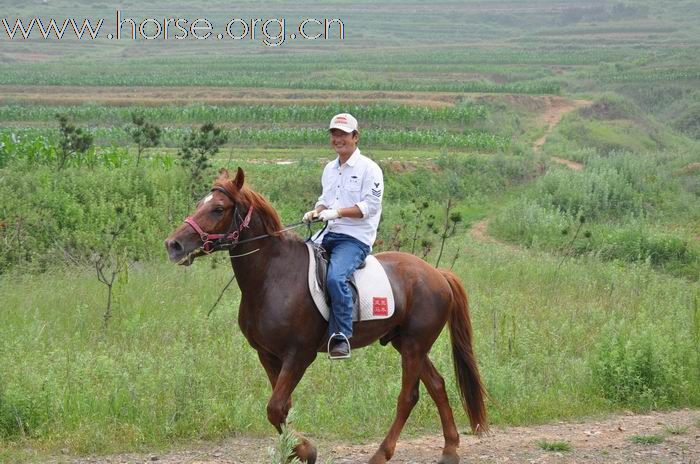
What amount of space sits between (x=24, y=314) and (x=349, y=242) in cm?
564

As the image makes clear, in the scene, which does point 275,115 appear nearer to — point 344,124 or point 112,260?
point 112,260

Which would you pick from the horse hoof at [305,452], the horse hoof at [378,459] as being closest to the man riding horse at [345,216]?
the horse hoof at [305,452]

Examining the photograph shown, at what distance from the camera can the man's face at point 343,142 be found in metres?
8.01

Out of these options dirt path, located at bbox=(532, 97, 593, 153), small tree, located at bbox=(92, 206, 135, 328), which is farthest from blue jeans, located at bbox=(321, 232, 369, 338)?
dirt path, located at bbox=(532, 97, 593, 153)

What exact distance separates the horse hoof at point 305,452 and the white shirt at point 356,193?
1.66 meters

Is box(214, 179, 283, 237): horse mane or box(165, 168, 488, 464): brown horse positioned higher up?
box(214, 179, 283, 237): horse mane

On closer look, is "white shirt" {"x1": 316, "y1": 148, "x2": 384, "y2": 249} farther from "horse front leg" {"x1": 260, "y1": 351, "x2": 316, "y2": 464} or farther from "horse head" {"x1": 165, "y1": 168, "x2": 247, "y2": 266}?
"horse front leg" {"x1": 260, "y1": 351, "x2": 316, "y2": 464}

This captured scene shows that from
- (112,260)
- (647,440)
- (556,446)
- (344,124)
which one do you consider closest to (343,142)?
(344,124)

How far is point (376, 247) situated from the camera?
17953mm

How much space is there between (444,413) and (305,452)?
1329 millimetres

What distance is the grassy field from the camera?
9.45 metres

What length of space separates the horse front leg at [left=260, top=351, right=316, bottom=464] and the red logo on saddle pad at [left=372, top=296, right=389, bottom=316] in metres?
0.60

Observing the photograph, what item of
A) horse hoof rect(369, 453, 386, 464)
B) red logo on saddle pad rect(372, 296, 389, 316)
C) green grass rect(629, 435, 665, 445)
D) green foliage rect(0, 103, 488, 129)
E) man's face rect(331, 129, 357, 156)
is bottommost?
green foliage rect(0, 103, 488, 129)

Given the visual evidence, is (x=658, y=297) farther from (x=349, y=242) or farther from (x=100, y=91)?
(x=100, y=91)
